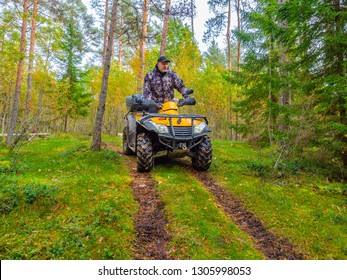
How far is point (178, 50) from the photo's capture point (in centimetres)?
2094

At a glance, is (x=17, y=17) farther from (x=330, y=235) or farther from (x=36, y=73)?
(x=330, y=235)

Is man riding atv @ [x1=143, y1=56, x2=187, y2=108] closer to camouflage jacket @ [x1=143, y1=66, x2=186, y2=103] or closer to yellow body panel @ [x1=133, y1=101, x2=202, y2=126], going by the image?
camouflage jacket @ [x1=143, y1=66, x2=186, y2=103]

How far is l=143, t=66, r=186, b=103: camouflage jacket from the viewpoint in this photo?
6.89 metres

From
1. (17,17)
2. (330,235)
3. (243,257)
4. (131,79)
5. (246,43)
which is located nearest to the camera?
(243,257)

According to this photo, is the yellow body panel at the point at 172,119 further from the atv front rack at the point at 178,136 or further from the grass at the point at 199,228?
the grass at the point at 199,228

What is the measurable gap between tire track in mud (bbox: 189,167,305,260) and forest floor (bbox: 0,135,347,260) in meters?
0.01

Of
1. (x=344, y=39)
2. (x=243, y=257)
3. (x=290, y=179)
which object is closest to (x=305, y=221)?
(x=243, y=257)

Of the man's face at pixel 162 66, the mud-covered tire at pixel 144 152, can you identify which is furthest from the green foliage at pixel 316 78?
the mud-covered tire at pixel 144 152

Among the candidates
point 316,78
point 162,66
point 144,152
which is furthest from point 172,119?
point 316,78

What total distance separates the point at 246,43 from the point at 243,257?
10533 mm

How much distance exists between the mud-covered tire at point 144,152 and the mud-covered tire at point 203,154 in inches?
44.4

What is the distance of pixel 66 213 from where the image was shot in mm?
3684

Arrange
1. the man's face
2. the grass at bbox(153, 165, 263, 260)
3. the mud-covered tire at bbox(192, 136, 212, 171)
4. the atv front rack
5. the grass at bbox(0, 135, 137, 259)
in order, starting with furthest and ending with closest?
the man's face → the mud-covered tire at bbox(192, 136, 212, 171) → the atv front rack → the grass at bbox(153, 165, 263, 260) → the grass at bbox(0, 135, 137, 259)

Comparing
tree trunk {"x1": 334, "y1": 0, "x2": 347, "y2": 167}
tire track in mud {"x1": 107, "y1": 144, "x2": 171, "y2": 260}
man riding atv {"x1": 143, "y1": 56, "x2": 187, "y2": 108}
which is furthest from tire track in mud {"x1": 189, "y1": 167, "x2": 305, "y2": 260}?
tree trunk {"x1": 334, "y1": 0, "x2": 347, "y2": 167}
